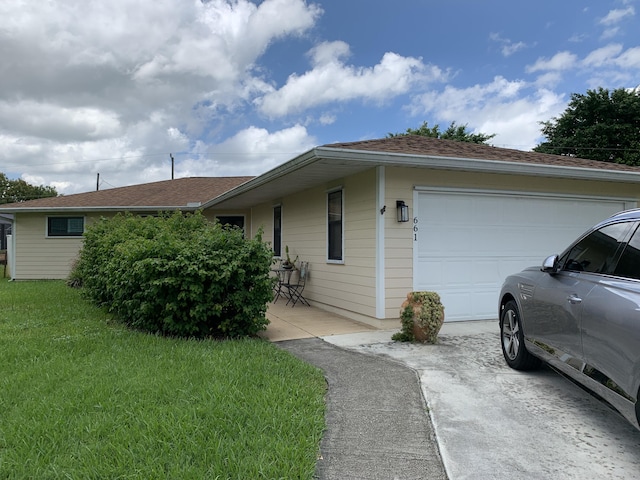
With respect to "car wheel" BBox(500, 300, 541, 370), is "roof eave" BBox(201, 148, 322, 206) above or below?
above

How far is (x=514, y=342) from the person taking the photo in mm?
4555

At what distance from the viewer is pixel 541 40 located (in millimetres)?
12758

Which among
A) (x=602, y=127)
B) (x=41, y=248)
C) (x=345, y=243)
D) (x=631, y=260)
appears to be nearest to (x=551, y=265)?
(x=631, y=260)

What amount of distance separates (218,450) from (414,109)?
16.1 metres

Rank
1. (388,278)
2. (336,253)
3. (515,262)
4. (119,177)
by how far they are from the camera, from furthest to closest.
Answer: (119,177)
(336,253)
(515,262)
(388,278)

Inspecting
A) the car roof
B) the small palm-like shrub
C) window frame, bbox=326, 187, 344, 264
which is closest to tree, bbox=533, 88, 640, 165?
window frame, bbox=326, 187, 344, 264

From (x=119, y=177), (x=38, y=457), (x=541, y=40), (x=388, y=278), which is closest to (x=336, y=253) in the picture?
(x=388, y=278)

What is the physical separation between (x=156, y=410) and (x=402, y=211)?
4.58 meters

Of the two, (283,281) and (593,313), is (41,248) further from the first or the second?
(593,313)

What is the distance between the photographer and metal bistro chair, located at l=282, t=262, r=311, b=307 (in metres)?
9.66

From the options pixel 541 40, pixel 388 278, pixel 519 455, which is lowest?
pixel 519 455

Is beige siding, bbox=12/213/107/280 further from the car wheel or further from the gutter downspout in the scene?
the car wheel

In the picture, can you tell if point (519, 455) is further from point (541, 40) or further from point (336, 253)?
point (541, 40)

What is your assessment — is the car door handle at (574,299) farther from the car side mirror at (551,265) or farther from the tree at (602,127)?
the tree at (602,127)
